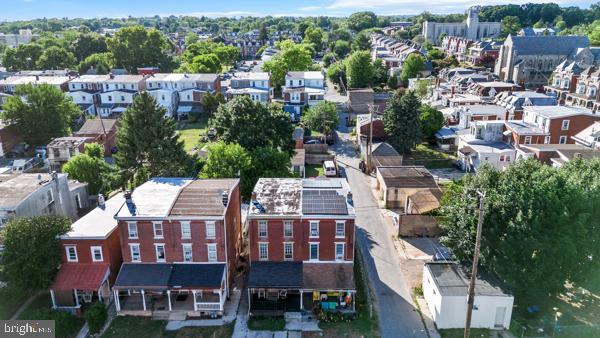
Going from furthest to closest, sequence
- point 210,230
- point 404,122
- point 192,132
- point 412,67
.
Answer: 1. point 412,67
2. point 192,132
3. point 404,122
4. point 210,230

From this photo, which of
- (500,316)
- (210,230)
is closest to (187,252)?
(210,230)

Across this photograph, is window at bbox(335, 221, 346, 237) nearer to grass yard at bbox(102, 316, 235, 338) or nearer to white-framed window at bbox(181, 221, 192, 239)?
grass yard at bbox(102, 316, 235, 338)

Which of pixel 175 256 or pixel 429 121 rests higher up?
pixel 429 121

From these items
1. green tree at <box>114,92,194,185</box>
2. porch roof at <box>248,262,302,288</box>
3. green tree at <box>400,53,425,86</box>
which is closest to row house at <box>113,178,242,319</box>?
porch roof at <box>248,262,302,288</box>

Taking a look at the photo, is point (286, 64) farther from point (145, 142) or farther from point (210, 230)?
point (210, 230)

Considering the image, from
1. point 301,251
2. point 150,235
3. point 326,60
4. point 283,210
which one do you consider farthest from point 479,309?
point 326,60

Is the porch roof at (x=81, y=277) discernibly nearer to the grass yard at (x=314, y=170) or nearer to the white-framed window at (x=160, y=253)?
the white-framed window at (x=160, y=253)

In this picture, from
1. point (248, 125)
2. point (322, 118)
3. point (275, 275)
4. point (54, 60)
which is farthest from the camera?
point (54, 60)
